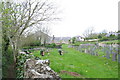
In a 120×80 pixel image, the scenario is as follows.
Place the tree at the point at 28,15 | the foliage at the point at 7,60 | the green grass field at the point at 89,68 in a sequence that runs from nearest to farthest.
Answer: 1. the green grass field at the point at 89,68
2. the foliage at the point at 7,60
3. the tree at the point at 28,15

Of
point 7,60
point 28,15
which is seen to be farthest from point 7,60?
point 28,15

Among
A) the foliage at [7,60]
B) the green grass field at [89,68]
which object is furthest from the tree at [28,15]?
the green grass field at [89,68]

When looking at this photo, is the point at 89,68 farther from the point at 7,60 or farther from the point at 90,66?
the point at 7,60

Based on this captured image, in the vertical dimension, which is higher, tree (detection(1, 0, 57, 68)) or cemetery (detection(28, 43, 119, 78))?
tree (detection(1, 0, 57, 68))

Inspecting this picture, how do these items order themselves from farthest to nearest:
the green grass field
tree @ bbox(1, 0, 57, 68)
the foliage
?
tree @ bbox(1, 0, 57, 68) → the foliage → the green grass field

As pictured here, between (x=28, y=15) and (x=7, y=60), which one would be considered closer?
(x=7, y=60)

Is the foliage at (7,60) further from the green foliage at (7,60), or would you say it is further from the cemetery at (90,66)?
the cemetery at (90,66)

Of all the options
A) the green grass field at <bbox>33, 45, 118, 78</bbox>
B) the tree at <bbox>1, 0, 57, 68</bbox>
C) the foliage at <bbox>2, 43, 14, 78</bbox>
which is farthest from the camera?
the tree at <bbox>1, 0, 57, 68</bbox>

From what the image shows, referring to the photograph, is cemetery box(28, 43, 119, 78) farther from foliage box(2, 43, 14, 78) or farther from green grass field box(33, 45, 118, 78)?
foliage box(2, 43, 14, 78)

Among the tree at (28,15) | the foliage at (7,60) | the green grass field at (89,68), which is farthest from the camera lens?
the tree at (28,15)

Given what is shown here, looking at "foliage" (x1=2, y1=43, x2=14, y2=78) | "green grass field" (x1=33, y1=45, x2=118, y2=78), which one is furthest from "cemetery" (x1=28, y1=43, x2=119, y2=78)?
"foliage" (x1=2, y1=43, x2=14, y2=78)

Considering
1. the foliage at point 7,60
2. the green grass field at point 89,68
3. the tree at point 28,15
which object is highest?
the tree at point 28,15

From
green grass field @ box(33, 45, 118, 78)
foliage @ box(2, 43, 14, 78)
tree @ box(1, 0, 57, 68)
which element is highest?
tree @ box(1, 0, 57, 68)

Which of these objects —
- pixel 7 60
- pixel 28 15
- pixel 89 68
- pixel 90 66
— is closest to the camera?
pixel 89 68
